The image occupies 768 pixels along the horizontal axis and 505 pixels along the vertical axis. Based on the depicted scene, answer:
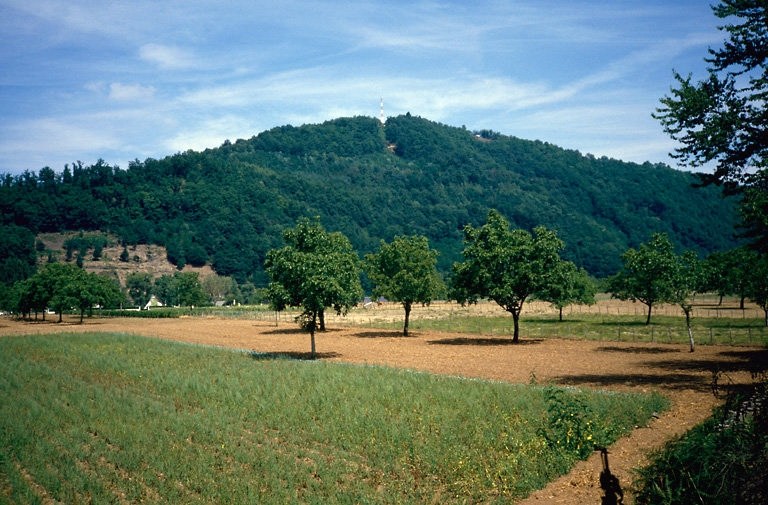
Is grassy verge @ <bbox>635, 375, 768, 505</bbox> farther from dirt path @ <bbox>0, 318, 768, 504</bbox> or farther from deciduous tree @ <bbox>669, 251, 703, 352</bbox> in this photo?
deciduous tree @ <bbox>669, 251, 703, 352</bbox>

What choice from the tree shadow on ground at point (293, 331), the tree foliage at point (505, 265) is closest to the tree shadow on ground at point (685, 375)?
the tree foliage at point (505, 265)

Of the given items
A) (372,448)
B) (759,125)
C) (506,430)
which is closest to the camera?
(372,448)

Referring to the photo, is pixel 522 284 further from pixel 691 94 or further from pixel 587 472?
pixel 587 472

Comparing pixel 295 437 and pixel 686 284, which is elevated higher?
pixel 686 284

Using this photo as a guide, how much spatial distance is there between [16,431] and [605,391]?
71.0 feet

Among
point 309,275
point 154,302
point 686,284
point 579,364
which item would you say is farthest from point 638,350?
point 154,302

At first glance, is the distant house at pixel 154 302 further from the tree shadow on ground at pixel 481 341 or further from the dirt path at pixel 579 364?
the tree shadow on ground at pixel 481 341

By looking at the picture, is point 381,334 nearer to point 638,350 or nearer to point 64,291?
point 638,350

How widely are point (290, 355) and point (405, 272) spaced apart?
18.0 m

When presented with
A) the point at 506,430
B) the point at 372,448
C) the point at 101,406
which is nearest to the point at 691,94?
the point at 506,430

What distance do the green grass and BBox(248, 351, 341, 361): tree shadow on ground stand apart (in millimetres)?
9644

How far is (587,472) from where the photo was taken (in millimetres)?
13422

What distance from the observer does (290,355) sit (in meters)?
38.8

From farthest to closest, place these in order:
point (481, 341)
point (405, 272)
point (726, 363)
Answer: point (405, 272) < point (481, 341) < point (726, 363)
